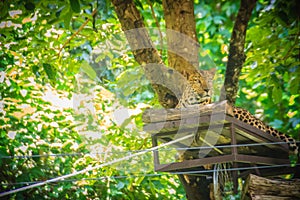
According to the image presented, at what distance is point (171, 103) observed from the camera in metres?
2.57

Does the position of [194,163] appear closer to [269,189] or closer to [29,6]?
[269,189]

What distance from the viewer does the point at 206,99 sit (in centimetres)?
236

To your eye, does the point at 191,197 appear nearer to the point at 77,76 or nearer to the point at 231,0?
the point at 77,76

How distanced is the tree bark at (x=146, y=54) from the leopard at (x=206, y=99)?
0.42ft

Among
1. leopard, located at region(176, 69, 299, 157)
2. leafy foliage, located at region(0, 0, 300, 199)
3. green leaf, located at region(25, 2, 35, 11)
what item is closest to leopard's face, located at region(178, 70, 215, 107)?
A: leopard, located at region(176, 69, 299, 157)

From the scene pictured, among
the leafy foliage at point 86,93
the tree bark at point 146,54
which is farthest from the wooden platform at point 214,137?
the leafy foliage at point 86,93

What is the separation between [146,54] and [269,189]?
36.7 inches

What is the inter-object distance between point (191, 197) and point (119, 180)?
654 millimetres

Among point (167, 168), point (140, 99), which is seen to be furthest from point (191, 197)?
point (140, 99)

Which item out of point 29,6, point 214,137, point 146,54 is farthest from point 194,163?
point 29,6

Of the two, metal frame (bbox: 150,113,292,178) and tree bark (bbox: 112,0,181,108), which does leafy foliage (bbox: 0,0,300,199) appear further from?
metal frame (bbox: 150,113,292,178)

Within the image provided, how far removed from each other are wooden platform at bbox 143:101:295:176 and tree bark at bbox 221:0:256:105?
0.35 meters

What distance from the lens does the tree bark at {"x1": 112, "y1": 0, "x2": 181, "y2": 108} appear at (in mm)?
2541

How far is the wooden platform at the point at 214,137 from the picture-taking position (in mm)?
2107
